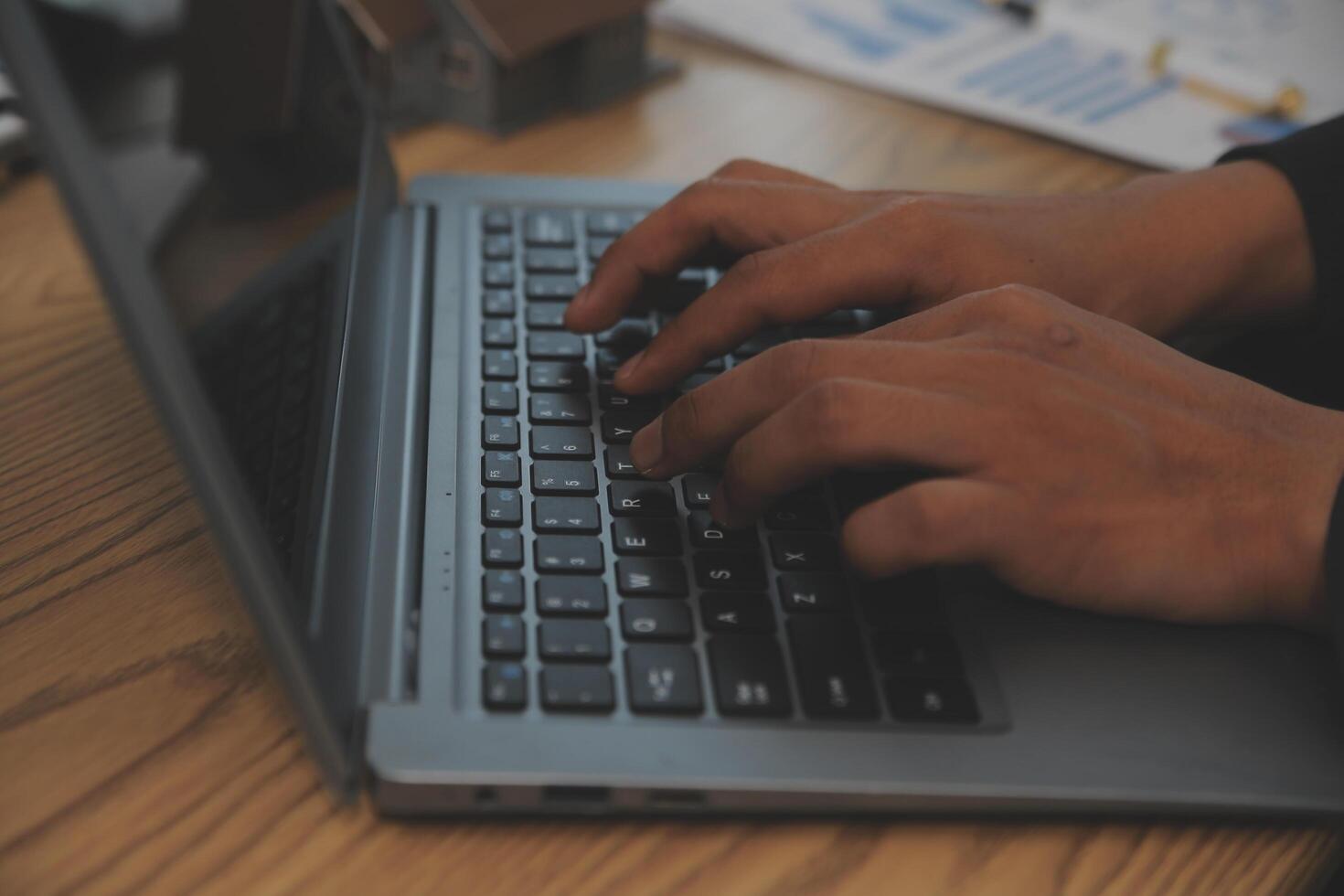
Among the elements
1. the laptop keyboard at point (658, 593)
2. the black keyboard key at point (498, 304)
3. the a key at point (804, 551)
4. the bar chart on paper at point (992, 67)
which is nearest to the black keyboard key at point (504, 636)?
the laptop keyboard at point (658, 593)

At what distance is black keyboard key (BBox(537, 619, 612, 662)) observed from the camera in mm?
388

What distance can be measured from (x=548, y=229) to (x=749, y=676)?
33 cm

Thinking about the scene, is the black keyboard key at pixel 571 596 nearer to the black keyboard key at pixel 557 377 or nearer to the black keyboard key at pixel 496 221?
the black keyboard key at pixel 557 377

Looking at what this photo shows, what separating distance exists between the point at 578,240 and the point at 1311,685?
41 cm

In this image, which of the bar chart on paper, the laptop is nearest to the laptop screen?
the laptop

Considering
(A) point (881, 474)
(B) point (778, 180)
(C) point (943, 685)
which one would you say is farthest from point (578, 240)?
(C) point (943, 685)

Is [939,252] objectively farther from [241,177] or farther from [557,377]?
[241,177]

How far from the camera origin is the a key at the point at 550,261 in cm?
61

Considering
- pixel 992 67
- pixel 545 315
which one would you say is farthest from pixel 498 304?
pixel 992 67

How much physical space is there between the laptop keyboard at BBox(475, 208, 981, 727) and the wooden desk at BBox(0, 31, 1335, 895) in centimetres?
4

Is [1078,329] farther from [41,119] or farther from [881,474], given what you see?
[41,119]

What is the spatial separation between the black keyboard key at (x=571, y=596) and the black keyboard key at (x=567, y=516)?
3 centimetres

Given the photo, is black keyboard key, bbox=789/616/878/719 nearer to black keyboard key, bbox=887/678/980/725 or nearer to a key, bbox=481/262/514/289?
black keyboard key, bbox=887/678/980/725

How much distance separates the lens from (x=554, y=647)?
1.28ft
